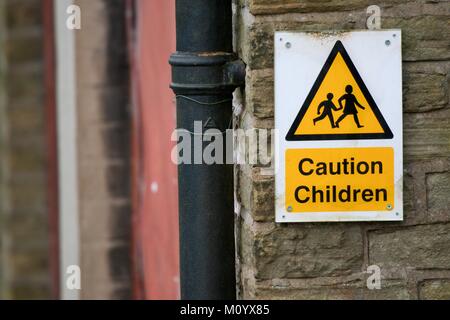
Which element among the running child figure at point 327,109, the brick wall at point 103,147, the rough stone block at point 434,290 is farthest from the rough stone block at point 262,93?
the brick wall at point 103,147

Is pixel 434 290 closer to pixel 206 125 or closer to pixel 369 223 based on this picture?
pixel 369 223

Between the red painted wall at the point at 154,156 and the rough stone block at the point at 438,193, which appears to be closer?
the rough stone block at the point at 438,193

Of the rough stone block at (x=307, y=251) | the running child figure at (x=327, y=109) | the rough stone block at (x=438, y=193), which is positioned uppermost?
the running child figure at (x=327, y=109)

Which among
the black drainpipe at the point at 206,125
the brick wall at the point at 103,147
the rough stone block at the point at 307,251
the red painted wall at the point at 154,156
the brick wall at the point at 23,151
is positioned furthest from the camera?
the brick wall at the point at 23,151

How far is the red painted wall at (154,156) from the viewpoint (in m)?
3.99

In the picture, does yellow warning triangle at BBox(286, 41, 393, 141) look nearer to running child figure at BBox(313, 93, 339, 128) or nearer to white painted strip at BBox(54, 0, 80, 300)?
running child figure at BBox(313, 93, 339, 128)

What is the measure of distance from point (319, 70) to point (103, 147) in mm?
2009

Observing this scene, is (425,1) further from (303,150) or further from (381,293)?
(381,293)

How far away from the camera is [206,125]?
278 centimetres

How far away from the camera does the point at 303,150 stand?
2863 millimetres

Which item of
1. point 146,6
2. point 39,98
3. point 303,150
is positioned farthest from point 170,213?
point 39,98

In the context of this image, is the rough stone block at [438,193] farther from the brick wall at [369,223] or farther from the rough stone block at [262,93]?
the rough stone block at [262,93]

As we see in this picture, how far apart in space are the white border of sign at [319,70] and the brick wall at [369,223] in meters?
0.03

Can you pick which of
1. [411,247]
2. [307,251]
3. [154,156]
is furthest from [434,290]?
[154,156]
